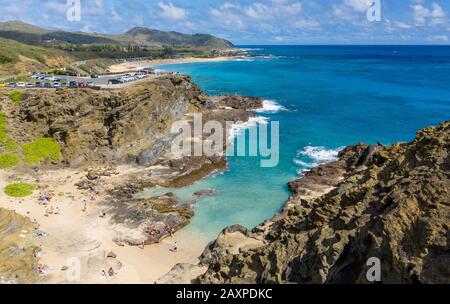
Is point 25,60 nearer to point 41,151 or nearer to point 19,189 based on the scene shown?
point 41,151

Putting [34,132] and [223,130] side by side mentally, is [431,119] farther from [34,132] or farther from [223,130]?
[34,132]

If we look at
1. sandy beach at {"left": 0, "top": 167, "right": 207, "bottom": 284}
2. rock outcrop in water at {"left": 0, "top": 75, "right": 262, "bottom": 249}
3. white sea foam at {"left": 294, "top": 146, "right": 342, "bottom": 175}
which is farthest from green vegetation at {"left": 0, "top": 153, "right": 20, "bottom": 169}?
white sea foam at {"left": 294, "top": 146, "right": 342, "bottom": 175}

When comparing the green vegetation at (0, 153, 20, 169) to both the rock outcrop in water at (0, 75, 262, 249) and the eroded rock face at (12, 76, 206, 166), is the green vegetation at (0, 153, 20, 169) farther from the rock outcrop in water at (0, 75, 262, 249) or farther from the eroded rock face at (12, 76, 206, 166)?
the eroded rock face at (12, 76, 206, 166)

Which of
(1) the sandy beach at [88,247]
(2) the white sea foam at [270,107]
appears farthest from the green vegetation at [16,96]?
(2) the white sea foam at [270,107]

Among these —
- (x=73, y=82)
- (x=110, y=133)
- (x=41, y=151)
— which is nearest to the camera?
(x=41, y=151)

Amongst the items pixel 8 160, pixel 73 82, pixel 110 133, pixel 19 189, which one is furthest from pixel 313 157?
pixel 8 160

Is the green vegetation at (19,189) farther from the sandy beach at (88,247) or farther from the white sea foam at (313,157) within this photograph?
the white sea foam at (313,157)

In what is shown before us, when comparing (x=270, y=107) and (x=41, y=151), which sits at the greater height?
(x=270, y=107)
